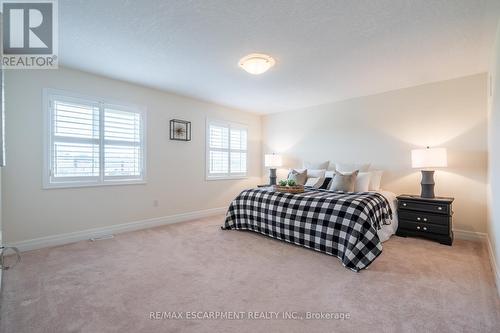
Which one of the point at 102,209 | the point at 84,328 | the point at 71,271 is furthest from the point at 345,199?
the point at 102,209

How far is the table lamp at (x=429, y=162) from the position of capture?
323 centimetres

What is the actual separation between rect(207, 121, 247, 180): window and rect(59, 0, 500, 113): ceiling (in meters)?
1.35

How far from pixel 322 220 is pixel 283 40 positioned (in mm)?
1982

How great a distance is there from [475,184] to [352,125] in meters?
1.98

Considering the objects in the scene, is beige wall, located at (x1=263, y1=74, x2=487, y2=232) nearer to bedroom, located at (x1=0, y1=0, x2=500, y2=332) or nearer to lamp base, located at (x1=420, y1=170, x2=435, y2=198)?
bedroom, located at (x1=0, y1=0, x2=500, y2=332)

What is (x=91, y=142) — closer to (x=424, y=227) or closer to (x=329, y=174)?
(x=329, y=174)

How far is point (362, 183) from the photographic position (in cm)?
378

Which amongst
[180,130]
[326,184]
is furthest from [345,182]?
[180,130]

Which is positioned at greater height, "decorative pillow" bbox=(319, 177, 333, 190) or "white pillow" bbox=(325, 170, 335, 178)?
"white pillow" bbox=(325, 170, 335, 178)

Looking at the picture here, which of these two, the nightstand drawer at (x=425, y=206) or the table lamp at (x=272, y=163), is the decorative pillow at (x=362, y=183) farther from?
the table lamp at (x=272, y=163)

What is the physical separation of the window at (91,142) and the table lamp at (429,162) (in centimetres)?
413

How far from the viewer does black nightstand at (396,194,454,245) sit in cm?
309

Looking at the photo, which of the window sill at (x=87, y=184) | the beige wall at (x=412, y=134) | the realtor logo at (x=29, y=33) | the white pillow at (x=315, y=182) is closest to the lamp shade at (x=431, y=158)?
the beige wall at (x=412, y=134)

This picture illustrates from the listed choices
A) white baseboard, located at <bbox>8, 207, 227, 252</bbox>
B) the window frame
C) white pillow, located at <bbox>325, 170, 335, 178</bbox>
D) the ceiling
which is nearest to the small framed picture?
the window frame
